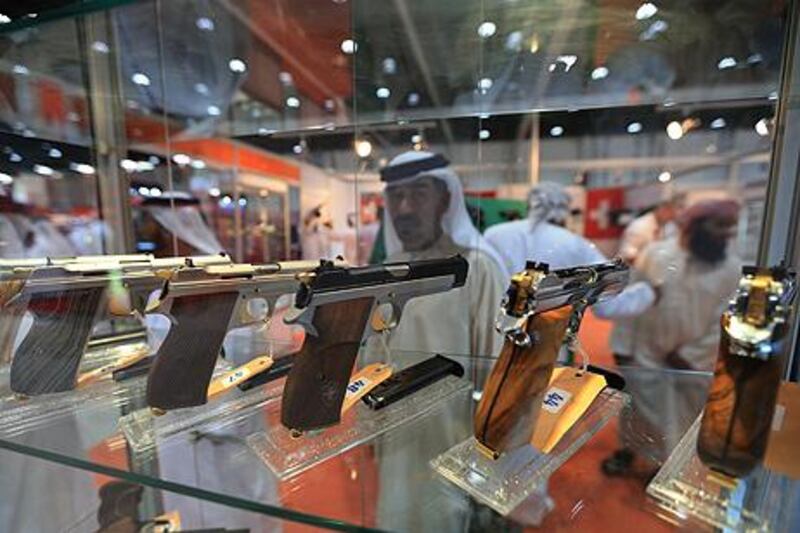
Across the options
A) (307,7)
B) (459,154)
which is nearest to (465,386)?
(459,154)

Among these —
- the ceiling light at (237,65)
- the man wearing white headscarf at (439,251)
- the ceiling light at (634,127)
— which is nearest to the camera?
the ceiling light at (634,127)

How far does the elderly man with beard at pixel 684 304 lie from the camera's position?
35.9 inches

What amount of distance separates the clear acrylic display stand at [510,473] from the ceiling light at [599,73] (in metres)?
0.83

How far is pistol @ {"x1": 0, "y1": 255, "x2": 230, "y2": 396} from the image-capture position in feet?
2.28

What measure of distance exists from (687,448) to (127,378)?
1.02 m

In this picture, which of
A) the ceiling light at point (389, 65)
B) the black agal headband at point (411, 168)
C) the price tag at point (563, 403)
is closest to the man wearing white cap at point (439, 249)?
the black agal headband at point (411, 168)

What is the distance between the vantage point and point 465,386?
859 mm

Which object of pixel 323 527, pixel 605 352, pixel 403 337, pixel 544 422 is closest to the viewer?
pixel 323 527

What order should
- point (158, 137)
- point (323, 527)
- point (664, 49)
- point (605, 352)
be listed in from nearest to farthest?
point (323, 527), point (664, 49), point (605, 352), point (158, 137)

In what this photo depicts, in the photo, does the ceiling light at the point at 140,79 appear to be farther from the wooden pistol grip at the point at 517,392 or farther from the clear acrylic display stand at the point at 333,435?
the wooden pistol grip at the point at 517,392

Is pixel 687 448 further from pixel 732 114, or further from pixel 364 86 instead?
pixel 364 86

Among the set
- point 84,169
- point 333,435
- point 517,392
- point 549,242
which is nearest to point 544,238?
point 549,242

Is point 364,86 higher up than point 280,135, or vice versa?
point 364,86

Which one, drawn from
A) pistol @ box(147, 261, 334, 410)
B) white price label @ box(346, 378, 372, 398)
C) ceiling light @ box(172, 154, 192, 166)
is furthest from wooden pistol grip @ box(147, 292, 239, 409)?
ceiling light @ box(172, 154, 192, 166)
